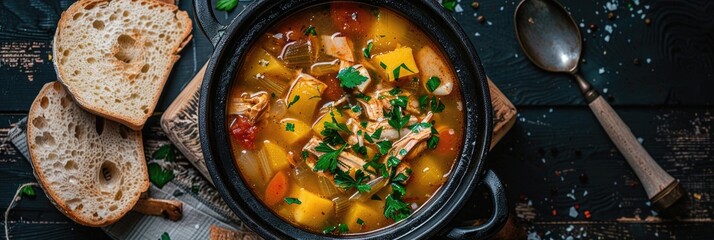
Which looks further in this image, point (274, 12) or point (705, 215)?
point (705, 215)

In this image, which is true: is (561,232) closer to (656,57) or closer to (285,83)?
(656,57)

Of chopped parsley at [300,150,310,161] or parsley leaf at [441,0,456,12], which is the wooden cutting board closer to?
parsley leaf at [441,0,456,12]

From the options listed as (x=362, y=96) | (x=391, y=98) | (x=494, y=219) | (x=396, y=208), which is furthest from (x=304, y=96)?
(x=494, y=219)

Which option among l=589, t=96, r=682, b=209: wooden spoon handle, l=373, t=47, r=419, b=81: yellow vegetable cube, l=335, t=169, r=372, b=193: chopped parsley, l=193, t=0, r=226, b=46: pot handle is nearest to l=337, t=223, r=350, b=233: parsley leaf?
l=335, t=169, r=372, b=193: chopped parsley

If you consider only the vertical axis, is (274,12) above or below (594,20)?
below

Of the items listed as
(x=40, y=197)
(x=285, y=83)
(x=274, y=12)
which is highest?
(x=274, y=12)

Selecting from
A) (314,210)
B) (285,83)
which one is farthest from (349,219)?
(285,83)
